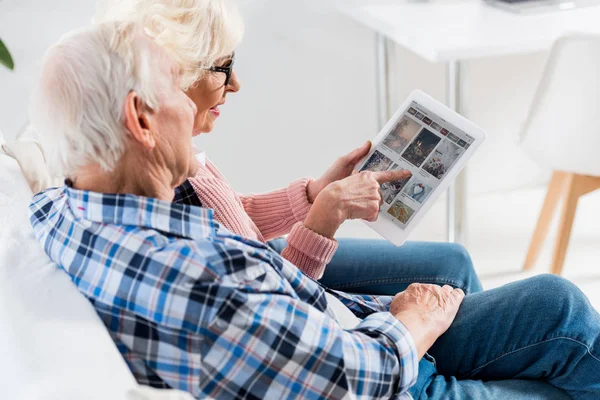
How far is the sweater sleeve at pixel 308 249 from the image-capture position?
3.94ft

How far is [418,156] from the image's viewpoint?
133cm

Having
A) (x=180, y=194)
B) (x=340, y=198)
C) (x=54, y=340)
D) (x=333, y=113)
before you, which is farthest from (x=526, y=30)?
(x=54, y=340)

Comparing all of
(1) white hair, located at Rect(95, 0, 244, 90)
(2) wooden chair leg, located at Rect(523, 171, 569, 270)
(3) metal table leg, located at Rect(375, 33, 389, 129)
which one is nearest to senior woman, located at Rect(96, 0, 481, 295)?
(1) white hair, located at Rect(95, 0, 244, 90)

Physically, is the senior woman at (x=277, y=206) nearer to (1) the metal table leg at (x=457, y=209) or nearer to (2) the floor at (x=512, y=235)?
(1) the metal table leg at (x=457, y=209)

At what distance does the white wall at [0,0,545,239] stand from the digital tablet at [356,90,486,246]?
1.03m

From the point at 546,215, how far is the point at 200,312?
160 centimetres

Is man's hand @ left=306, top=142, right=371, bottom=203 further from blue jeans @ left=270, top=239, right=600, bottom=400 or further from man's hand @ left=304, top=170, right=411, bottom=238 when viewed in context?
blue jeans @ left=270, top=239, right=600, bottom=400

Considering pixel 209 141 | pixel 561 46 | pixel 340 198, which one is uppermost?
pixel 561 46

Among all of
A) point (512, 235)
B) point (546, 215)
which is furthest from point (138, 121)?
point (512, 235)

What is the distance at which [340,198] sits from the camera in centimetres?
123

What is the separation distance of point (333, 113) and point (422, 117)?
113 cm

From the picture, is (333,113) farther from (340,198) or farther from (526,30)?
(340,198)

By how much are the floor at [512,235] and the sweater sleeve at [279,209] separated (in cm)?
95

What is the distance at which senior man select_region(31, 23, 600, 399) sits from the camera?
84 cm
